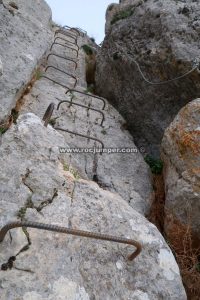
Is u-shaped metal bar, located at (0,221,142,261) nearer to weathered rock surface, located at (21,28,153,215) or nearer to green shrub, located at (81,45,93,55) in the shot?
weathered rock surface, located at (21,28,153,215)

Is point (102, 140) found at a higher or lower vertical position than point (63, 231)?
higher

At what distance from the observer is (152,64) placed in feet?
22.8

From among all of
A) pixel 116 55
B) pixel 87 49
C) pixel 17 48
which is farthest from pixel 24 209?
pixel 87 49

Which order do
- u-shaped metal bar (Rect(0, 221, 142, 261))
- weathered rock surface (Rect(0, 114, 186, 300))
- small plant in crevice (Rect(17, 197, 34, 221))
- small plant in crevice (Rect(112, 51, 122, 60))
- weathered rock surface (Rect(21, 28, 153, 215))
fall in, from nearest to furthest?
1. u-shaped metal bar (Rect(0, 221, 142, 261))
2. weathered rock surface (Rect(0, 114, 186, 300))
3. small plant in crevice (Rect(17, 197, 34, 221))
4. weathered rock surface (Rect(21, 28, 153, 215))
5. small plant in crevice (Rect(112, 51, 122, 60))

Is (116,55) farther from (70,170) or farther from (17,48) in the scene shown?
(70,170)

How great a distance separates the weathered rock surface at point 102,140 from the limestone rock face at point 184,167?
0.64 metres

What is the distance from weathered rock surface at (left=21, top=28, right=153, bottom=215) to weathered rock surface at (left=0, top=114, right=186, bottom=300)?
3.68ft

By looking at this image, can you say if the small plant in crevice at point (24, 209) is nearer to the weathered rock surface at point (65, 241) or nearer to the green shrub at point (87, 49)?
the weathered rock surface at point (65, 241)

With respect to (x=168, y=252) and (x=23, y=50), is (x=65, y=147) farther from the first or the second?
(x=23, y=50)

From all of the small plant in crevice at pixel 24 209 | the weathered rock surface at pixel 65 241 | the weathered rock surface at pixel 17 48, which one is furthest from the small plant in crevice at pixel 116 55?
the small plant in crevice at pixel 24 209

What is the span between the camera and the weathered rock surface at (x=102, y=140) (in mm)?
5715

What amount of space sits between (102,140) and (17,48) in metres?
2.56

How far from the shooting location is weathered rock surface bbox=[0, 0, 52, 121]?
18.8 ft

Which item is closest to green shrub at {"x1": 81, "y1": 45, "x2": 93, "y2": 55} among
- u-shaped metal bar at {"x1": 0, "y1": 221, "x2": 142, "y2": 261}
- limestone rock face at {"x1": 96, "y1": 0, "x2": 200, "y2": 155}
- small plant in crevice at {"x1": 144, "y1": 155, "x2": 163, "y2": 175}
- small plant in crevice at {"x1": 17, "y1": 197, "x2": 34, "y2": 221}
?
limestone rock face at {"x1": 96, "y1": 0, "x2": 200, "y2": 155}
